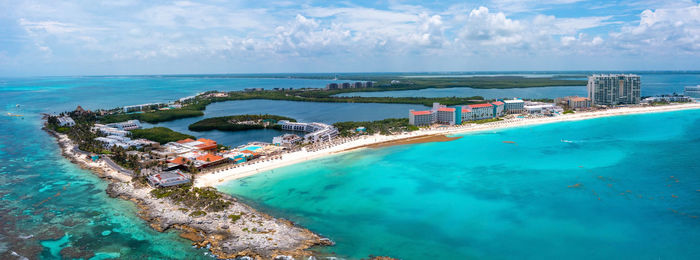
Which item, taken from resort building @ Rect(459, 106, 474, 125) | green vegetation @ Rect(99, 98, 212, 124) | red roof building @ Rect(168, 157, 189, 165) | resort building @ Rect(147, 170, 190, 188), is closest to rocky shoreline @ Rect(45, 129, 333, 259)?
resort building @ Rect(147, 170, 190, 188)

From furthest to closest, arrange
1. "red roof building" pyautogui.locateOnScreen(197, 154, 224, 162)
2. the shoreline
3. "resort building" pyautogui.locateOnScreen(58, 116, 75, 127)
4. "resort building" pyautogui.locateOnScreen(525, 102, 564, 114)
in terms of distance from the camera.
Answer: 1. "resort building" pyautogui.locateOnScreen(525, 102, 564, 114)
2. "resort building" pyautogui.locateOnScreen(58, 116, 75, 127)
3. "red roof building" pyautogui.locateOnScreen(197, 154, 224, 162)
4. the shoreline

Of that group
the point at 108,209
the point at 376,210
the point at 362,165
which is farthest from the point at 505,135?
the point at 108,209

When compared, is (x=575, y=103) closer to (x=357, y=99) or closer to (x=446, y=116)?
(x=446, y=116)

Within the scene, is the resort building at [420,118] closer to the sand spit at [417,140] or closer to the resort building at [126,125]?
the sand spit at [417,140]

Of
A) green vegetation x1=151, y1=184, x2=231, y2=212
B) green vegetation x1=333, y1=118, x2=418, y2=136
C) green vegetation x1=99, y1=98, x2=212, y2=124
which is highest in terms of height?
green vegetation x1=99, y1=98, x2=212, y2=124

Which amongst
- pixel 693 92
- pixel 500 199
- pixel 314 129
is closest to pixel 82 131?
pixel 314 129

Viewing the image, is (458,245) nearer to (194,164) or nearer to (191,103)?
(194,164)

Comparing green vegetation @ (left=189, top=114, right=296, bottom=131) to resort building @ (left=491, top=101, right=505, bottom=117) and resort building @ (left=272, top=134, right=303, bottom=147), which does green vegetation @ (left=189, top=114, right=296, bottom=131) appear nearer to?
resort building @ (left=272, top=134, right=303, bottom=147)
